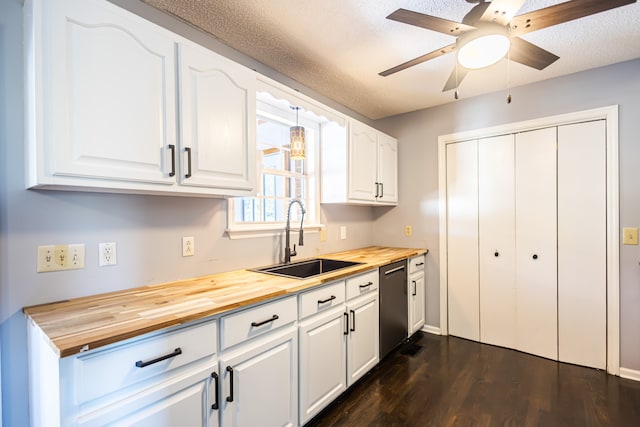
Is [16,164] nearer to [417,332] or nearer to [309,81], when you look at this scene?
[309,81]

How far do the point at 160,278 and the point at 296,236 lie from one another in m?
1.14

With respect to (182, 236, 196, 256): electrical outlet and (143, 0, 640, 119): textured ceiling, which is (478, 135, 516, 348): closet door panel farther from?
(182, 236, 196, 256): electrical outlet

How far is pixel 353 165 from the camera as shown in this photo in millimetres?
2734

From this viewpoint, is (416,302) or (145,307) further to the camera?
(416,302)

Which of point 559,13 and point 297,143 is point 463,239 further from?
point 559,13

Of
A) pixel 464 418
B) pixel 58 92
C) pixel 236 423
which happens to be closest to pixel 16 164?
pixel 58 92

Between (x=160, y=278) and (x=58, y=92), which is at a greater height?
(x=58, y=92)

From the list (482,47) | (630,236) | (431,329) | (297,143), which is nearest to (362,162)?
(297,143)

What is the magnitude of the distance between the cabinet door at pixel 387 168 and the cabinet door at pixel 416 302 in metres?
0.88

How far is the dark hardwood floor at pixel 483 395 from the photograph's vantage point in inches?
73.0

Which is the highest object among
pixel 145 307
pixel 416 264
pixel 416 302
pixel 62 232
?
pixel 62 232

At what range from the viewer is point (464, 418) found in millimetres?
1866

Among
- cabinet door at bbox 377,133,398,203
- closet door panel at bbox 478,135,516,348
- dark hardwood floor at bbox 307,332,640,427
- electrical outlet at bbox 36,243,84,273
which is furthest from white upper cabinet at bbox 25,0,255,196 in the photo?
closet door panel at bbox 478,135,516,348

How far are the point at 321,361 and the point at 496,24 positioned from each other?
6.60 ft
